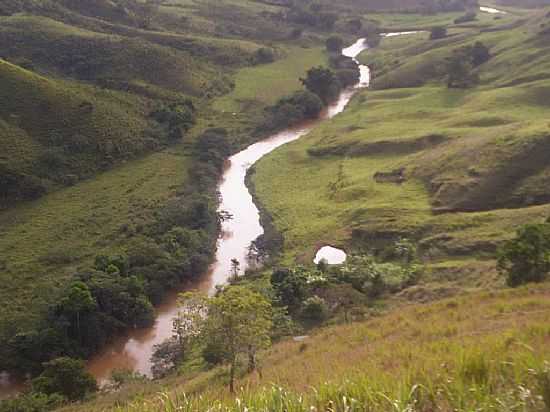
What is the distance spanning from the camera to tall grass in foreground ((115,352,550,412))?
6.62 meters

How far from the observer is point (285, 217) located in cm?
4544

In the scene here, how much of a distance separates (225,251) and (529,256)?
76.1ft

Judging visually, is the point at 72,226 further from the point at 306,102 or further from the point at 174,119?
the point at 306,102

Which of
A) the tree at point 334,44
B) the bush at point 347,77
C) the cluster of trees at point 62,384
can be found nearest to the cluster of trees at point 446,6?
the tree at point 334,44

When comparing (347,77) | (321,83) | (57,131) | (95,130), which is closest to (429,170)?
(95,130)

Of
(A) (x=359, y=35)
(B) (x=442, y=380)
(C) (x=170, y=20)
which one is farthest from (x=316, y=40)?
(B) (x=442, y=380)

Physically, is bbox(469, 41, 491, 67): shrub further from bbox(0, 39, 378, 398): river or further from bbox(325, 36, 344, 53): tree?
bbox(325, 36, 344, 53): tree

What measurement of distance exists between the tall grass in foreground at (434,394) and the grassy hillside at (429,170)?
23.5 meters

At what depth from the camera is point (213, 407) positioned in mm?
7199

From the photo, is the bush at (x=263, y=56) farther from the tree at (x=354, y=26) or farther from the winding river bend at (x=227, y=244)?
the tree at (x=354, y=26)

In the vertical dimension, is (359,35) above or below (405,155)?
above

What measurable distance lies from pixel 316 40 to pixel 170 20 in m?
28.3

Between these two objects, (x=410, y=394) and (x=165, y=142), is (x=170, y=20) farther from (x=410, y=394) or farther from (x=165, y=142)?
(x=410, y=394)

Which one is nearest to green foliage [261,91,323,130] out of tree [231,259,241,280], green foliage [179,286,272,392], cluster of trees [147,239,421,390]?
tree [231,259,241,280]
